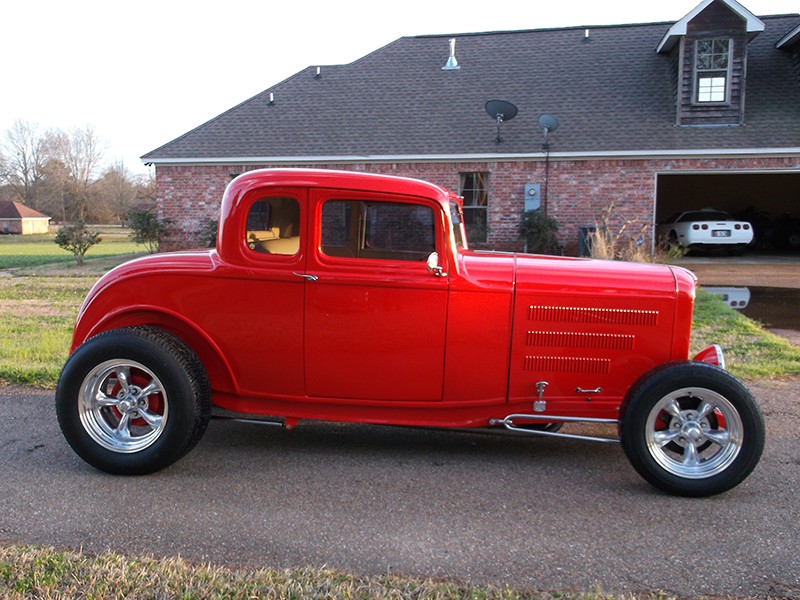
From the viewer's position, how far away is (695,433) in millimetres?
3578

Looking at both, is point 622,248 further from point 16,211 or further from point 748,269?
point 16,211

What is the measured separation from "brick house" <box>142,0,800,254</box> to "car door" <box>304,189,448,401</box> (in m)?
12.8

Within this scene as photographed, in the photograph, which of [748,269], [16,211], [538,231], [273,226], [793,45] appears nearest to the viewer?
[273,226]

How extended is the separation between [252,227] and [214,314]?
0.59 metres

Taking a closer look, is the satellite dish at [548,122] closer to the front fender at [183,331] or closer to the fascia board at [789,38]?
the fascia board at [789,38]

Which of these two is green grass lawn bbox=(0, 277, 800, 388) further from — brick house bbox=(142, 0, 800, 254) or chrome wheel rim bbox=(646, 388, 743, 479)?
brick house bbox=(142, 0, 800, 254)

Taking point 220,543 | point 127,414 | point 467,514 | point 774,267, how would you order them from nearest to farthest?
point 220,543 → point 467,514 → point 127,414 → point 774,267

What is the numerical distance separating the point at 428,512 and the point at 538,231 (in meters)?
13.2

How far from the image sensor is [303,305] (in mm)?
3867

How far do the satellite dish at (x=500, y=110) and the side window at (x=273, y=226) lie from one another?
13.2 meters

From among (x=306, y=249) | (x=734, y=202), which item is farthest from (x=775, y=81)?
(x=306, y=249)

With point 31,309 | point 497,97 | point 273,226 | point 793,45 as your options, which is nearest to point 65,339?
point 31,309

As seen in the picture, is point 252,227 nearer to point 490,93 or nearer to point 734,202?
point 490,93

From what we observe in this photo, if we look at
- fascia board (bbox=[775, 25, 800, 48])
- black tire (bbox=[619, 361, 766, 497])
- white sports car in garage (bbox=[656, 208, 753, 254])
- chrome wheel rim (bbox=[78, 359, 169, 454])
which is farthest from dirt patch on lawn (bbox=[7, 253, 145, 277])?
fascia board (bbox=[775, 25, 800, 48])
